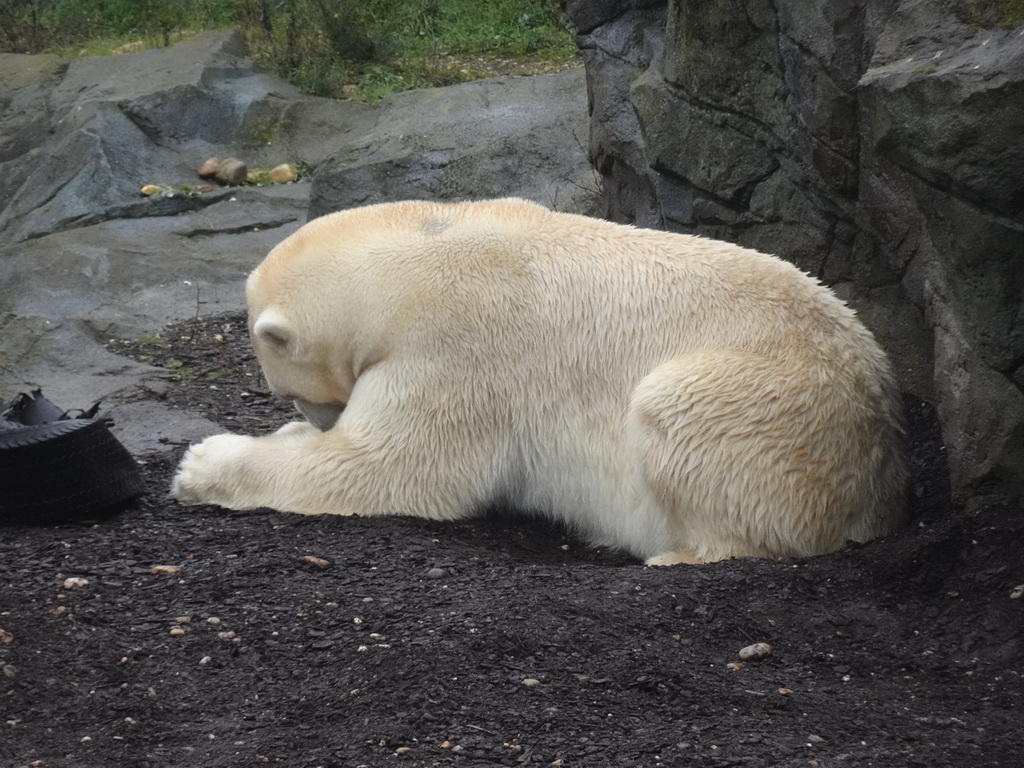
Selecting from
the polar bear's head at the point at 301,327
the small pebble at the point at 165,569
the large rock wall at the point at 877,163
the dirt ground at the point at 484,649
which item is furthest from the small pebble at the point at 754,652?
the polar bear's head at the point at 301,327

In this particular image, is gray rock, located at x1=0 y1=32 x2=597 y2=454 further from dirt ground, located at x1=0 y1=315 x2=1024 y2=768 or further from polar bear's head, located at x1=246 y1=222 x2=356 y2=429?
dirt ground, located at x1=0 y1=315 x2=1024 y2=768

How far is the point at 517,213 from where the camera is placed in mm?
4492

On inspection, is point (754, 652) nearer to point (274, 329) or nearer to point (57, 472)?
point (274, 329)

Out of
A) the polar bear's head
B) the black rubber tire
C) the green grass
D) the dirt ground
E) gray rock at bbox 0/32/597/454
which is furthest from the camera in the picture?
the green grass

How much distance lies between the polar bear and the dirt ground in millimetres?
172

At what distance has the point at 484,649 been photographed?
9.88 feet

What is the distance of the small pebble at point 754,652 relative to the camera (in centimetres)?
305

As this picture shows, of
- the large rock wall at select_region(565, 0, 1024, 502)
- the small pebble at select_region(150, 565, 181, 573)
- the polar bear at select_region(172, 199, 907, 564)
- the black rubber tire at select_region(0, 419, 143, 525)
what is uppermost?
the large rock wall at select_region(565, 0, 1024, 502)

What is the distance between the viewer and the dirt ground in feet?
8.43

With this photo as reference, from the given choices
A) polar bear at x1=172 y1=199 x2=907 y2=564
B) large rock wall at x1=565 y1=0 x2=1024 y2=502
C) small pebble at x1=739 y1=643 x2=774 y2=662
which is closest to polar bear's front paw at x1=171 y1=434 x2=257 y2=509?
polar bear at x1=172 y1=199 x2=907 y2=564

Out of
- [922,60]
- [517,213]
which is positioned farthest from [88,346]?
[922,60]

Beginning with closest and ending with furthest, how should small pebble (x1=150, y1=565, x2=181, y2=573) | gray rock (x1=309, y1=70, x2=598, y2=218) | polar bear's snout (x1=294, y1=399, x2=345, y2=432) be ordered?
small pebble (x1=150, y1=565, x2=181, y2=573)
polar bear's snout (x1=294, y1=399, x2=345, y2=432)
gray rock (x1=309, y1=70, x2=598, y2=218)

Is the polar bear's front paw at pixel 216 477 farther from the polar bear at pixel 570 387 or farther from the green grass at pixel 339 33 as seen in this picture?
the green grass at pixel 339 33

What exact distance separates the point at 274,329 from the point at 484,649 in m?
1.79
